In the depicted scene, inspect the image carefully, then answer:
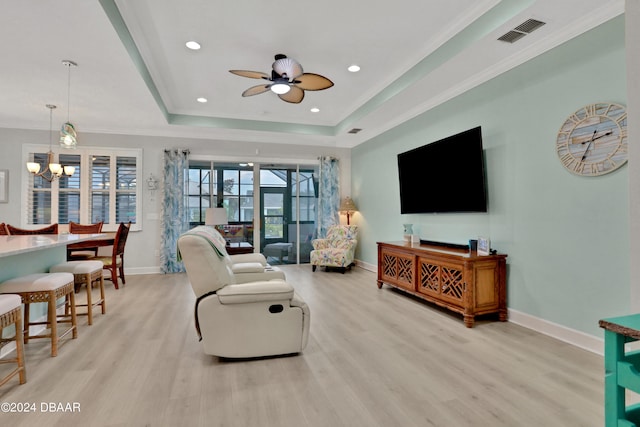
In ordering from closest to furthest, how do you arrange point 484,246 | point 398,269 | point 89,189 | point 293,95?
1. point 484,246
2. point 293,95
3. point 398,269
4. point 89,189

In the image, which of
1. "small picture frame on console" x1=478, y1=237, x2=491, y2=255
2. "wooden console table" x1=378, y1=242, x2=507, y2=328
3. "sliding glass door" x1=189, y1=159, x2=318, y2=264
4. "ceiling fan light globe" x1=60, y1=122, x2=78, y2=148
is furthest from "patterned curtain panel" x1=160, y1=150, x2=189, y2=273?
"small picture frame on console" x1=478, y1=237, x2=491, y2=255

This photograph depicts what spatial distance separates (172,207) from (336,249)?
332cm

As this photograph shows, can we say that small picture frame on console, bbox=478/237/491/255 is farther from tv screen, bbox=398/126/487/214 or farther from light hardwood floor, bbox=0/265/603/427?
light hardwood floor, bbox=0/265/603/427

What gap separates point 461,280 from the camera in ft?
11.1

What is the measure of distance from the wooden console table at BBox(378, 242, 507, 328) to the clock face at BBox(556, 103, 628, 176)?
3.83 feet

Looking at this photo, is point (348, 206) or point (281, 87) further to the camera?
point (348, 206)

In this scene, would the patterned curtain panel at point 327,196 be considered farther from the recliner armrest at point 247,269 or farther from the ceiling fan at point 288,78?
the recliner armrest at point 247,269

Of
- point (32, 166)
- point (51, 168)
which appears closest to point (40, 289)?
point (51, 168)

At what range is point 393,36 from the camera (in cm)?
343

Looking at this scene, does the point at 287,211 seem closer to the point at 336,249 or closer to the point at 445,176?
the point at 336,249

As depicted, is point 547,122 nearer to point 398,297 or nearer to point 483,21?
point 483,21

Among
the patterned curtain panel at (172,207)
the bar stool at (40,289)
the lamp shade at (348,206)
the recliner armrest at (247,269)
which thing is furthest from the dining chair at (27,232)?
the lamp shade at (348,206)

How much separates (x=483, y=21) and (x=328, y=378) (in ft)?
10.9

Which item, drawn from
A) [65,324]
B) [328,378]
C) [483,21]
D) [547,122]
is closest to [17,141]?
[65,324]
